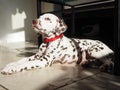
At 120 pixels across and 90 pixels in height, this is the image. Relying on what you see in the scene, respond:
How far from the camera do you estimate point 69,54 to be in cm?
148

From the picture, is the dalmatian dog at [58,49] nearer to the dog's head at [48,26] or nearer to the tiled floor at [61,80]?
the dog's head at [48,26]

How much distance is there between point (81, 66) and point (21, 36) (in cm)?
324

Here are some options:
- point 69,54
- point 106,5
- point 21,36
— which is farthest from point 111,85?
point 21,36

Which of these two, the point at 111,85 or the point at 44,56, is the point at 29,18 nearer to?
the point at 44,56

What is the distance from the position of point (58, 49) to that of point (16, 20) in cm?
321

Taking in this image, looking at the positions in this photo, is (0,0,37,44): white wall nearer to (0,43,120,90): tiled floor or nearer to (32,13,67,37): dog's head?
(32,13,67,37): dog's head

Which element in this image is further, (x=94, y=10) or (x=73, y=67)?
(x=94, y=10)

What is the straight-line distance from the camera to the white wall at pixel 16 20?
13.8 feet

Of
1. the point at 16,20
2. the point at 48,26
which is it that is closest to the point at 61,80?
the point at 48,26

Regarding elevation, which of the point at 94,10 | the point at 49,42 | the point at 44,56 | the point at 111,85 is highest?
the point at 94,10

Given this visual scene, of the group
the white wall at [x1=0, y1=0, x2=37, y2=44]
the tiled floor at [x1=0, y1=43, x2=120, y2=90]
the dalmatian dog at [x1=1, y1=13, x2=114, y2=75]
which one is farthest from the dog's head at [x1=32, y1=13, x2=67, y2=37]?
the white wall at [x1=0, y1=0, x2=37, y2=44]

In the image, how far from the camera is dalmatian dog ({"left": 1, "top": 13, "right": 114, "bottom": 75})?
54.9 inches

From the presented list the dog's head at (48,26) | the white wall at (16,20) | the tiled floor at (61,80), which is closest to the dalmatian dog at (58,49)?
the dog's head at (48,26)

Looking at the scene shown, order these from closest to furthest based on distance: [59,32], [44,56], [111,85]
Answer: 1. [111,85]
2. [44,56]
3. [59,32]
